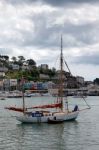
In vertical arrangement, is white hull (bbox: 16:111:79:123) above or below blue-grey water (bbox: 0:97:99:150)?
above

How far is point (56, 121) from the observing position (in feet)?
249

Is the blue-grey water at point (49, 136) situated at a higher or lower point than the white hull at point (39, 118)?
lower

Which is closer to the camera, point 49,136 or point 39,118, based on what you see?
point 49,136

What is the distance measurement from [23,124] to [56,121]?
497 centimetres

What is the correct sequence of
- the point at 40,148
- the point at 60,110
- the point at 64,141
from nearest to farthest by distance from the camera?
the point at 40,148, the point at 64,141, the point at 60,110

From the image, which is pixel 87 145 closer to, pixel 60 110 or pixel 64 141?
pixel 64 141

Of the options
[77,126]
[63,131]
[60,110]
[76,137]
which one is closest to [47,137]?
[76,137]

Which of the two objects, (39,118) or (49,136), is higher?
(39,118)

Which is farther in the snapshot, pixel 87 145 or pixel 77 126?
pixel 77 126

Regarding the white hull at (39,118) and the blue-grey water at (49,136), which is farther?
the white hull at (39,118)

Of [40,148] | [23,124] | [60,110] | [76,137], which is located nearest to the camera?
[40,148]

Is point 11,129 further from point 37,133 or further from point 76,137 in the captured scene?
point 76,137

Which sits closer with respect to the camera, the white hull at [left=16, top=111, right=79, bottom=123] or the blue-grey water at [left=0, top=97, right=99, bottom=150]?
the blue-grey water at [left=0, top=97, right=99, bottom=150]

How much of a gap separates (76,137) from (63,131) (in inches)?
301
